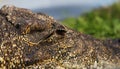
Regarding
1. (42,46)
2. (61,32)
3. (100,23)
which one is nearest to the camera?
(42,46)

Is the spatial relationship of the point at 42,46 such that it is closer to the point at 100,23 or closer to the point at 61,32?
the point at 61,32

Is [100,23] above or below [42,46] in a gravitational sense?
below

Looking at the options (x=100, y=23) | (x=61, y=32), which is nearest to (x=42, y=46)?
(x=61, y=32)

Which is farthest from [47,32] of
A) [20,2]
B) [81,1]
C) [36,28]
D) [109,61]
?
[81,1]

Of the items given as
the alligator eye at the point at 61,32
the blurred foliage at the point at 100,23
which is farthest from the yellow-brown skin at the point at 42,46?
the blurred foliage at the point at 100,23

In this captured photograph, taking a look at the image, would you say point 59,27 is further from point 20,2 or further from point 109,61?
point 20,2

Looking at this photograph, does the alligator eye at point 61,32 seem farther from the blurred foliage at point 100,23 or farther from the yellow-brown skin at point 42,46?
the blurred foliage at point 100,23
